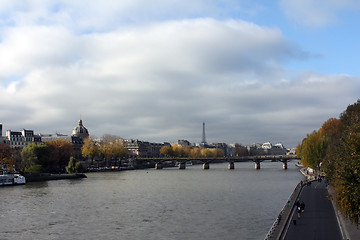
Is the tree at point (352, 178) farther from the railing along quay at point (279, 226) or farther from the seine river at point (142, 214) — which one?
the seine river at point (142, 214)

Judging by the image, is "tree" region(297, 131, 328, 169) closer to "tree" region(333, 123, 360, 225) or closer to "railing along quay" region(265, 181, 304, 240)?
"railing along quay" region(265, 181, 304, 240)

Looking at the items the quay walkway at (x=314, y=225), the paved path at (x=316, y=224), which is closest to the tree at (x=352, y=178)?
the quay walkway at (x=314, y=225)

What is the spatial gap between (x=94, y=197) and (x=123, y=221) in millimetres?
20948

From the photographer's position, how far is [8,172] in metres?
94.1

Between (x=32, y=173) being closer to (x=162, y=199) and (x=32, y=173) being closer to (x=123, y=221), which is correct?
(x=162, y=199)

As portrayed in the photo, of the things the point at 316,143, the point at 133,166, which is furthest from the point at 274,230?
the point at 133,166

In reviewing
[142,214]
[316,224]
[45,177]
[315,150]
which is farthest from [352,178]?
[45,177]

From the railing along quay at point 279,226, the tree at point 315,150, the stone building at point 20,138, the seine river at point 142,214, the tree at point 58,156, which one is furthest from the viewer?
the stone building at point 20,138

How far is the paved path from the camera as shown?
2919cm

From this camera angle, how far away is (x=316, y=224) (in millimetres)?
33344

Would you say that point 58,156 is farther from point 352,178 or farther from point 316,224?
point 352,178

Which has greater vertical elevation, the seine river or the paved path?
Answer: the paved path

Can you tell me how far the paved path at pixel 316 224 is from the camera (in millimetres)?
29188

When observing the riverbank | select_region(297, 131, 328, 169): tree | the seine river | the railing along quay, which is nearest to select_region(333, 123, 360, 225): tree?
the railing along quay
